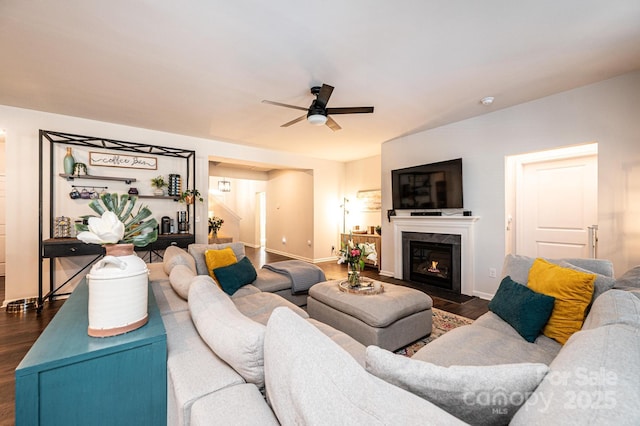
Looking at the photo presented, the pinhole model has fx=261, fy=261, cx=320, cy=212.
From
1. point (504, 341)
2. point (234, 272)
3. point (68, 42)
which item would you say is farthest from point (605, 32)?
point (68, 42)

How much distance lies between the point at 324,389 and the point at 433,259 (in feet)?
13.7

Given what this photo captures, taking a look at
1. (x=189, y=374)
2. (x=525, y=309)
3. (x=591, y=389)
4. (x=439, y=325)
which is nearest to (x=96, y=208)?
(x=189, y=374)

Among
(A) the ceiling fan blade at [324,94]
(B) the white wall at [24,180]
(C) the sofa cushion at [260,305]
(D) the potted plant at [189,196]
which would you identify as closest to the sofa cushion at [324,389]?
(C) the sofa cushion at [260,305]

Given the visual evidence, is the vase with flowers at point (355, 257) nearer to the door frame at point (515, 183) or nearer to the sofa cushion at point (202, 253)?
the sofa cushion at point (202, 253)

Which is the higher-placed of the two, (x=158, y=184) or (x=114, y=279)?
(x=158, y=184)

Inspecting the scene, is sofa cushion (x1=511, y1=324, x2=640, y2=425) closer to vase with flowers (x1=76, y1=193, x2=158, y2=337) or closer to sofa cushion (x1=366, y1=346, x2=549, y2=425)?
sofa cushion (x1=366, y1=346, x2=549, y2=425)

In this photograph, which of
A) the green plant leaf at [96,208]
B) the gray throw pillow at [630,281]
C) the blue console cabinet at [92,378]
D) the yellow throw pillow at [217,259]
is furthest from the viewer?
the yellow throw pillow at [217,259]

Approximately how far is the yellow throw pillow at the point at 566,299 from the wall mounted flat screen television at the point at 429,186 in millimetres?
2397

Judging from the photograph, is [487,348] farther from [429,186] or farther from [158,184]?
[158,184]

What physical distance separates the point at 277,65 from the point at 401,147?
9.89 feet

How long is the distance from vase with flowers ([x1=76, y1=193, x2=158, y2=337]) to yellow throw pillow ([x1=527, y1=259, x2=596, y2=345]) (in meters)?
2.20

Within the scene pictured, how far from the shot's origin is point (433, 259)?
432 cm

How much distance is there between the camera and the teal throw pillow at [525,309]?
1.57 metres

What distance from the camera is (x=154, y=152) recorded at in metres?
4.17
